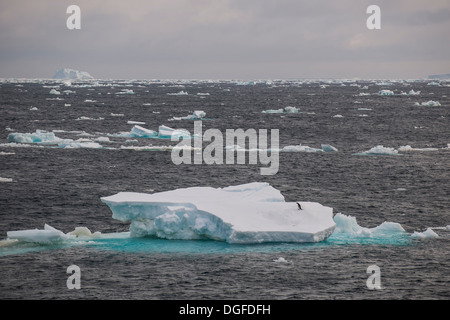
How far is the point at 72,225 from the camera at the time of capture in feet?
69.4

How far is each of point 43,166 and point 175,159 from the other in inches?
318

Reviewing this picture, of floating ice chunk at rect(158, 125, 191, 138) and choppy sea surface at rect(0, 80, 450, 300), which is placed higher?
floating ice chunk at rect(158, 125, 191, 138)

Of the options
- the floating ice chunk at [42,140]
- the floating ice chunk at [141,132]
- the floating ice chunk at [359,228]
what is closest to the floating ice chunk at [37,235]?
the floating ice chunk at [359,228]

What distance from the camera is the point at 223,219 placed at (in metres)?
18.5

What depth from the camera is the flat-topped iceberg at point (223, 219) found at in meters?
18.5

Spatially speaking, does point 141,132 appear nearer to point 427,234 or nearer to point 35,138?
point 35,138

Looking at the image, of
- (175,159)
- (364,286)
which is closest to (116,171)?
(175,159)

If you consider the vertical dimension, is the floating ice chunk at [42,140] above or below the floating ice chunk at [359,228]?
above

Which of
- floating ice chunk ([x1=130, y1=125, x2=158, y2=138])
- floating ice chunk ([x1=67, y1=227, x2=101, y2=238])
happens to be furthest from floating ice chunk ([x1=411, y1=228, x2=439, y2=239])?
floating ice chunk ([x1=130, y1=125, x2=158, y2=138])

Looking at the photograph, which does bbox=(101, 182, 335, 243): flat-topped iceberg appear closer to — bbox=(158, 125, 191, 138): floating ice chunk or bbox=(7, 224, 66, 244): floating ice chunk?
bbox=(7, 224, 66, 244): floating ice chunk

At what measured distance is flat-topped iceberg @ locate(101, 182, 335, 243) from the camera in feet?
60.7

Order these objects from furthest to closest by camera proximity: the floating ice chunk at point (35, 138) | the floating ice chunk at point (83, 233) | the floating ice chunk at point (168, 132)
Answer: the floating ice chunk at point (168, 132) < the floating ice chunk at point (35, 138) < the floating ice chunk at point (83, 233)

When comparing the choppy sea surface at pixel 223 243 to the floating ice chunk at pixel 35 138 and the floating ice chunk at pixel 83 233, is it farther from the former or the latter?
the floating ice chunk at pixel 35 138

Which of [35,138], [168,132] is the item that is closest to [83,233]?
[35,138]
